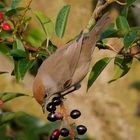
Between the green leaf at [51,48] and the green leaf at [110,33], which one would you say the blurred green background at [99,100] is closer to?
the green leaf at [51,48]

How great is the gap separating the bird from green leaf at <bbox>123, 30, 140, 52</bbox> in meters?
0.91

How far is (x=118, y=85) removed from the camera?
6867 mm

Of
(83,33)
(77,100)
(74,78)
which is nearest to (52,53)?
(83,33)

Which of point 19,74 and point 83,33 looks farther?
point 83,33

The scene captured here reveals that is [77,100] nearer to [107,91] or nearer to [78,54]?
[107,91]

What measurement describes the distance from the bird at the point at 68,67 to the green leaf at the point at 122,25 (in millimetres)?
699

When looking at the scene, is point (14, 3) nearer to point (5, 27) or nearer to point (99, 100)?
point (5, 27)

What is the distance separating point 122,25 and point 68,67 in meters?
1.29

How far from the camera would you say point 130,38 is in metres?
2.87

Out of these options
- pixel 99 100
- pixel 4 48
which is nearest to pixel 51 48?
pixel 4 48

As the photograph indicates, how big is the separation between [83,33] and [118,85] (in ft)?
10.2

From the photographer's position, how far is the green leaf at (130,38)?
9.31ft

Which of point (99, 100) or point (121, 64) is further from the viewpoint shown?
point (99, 100)

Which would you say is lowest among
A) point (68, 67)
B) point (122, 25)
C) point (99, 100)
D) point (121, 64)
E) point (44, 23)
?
point (99, 100)
